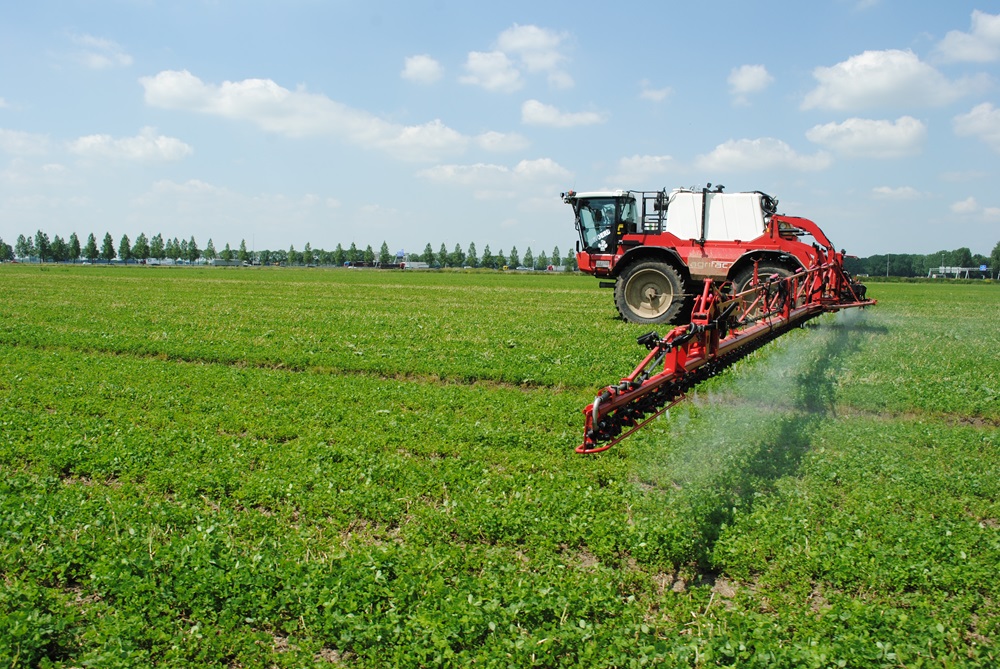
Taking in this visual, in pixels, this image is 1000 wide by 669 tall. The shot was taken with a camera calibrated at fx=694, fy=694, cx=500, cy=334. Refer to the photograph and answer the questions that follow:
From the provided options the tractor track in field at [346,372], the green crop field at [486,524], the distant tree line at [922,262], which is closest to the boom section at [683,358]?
the green crop field at [486,524]

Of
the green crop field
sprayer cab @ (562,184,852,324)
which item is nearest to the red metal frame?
sprayer cab @ (562,184,852,324)

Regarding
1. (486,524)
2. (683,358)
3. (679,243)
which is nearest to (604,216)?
(679,243)

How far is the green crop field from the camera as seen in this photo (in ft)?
11.4

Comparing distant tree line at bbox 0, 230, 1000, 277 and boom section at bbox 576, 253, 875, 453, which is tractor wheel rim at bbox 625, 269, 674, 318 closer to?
boom section at bbox 576, 253, 875, 453

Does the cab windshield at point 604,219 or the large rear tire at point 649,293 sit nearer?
the large rear tire at point 649,293

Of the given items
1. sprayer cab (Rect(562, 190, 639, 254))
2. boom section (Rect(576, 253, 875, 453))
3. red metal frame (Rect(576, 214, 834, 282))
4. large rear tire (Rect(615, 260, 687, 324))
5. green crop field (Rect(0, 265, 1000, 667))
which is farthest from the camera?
sprayer cab (Rect(562, 190, 639, 254))

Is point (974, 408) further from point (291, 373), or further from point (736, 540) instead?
point (291, 373)

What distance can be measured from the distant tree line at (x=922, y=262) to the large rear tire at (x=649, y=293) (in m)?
77.9

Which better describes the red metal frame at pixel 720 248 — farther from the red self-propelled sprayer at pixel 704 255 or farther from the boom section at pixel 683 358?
the boom section at pixel 683 358

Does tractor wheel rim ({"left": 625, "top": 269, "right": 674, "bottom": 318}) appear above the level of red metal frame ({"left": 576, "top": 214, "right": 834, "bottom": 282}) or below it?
below

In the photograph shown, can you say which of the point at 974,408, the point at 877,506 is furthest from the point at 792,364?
the point at 877,506

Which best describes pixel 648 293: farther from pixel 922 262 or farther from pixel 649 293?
pixel 922 262

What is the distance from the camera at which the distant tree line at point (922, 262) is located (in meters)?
101

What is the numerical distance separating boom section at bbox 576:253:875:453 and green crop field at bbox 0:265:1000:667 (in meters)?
0.63
